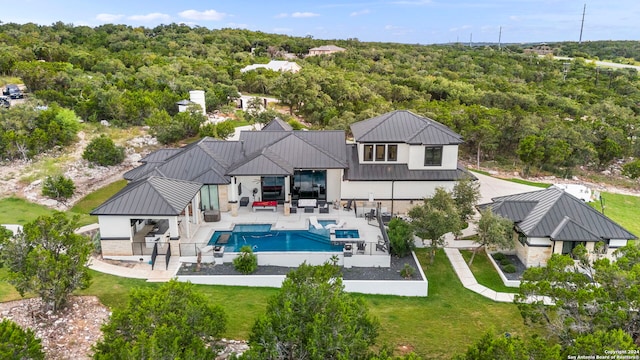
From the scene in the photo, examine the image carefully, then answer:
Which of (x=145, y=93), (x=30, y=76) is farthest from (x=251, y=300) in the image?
(x=30, y=76)

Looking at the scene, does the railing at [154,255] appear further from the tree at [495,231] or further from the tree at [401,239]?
the tree at [495,231]

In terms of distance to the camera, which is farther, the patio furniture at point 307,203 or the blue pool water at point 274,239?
the patio furniture at point 307,203

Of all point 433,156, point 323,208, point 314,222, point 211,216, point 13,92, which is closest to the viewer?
point 314,222

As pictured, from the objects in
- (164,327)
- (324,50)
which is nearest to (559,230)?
(164,327)

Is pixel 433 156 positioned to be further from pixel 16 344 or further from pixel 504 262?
pixel 16 344

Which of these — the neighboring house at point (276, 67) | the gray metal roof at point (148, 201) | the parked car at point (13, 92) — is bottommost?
the gray metal roof at point (148, 201)

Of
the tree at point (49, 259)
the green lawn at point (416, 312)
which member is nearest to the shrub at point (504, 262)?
the green lawn at point (416, 312)
